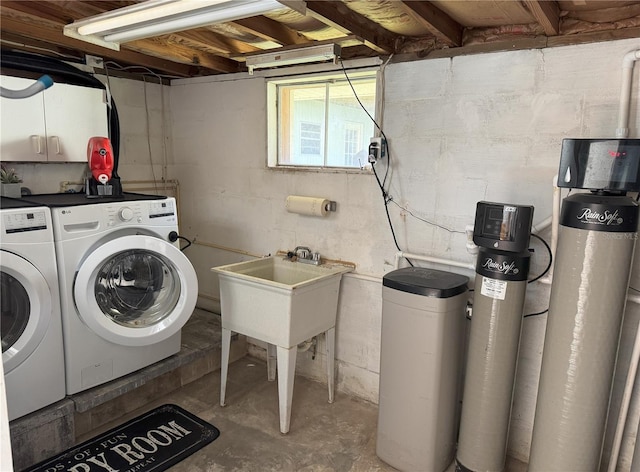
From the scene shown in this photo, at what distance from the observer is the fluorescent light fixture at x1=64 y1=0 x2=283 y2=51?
1570 millimetres

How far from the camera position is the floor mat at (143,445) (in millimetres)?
2156

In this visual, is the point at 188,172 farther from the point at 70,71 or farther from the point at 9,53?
the point at 9,53

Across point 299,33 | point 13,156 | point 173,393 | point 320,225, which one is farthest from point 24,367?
point 299,33

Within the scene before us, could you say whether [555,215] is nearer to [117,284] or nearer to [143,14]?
[143,14]

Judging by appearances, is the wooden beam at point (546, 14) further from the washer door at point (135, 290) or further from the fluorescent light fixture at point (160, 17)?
the washer door at point (135, 290)

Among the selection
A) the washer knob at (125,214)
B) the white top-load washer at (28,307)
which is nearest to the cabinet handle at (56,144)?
the white top-load washer at (28,307)

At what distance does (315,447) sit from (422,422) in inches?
24.7

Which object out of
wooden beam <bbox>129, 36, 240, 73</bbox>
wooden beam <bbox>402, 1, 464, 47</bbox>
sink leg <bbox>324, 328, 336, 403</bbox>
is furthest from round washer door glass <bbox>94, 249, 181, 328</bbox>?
wooden beam <bbox>402, 1, 464, 47</bbox>

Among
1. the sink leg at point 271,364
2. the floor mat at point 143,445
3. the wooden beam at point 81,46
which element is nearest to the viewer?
the floor mat at point 143,445

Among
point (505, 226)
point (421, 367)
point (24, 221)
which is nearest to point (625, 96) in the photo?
point (505, 226)

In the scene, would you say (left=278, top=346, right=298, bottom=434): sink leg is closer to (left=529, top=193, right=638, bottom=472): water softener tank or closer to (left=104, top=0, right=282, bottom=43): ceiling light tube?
(left=529, top=193, right=638, bottom=472): water softener tank

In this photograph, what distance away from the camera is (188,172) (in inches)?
141

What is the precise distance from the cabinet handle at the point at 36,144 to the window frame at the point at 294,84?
1408mm

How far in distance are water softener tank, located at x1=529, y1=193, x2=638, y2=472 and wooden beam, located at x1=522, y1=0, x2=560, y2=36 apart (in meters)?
0.75
